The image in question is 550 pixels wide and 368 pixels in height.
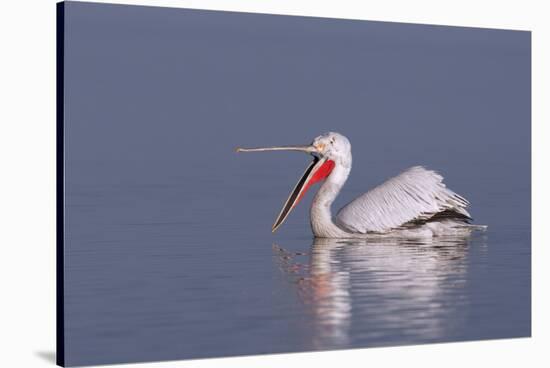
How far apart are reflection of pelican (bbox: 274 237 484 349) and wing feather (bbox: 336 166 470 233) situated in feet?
0.96

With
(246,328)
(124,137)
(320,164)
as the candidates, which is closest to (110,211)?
(124,137)

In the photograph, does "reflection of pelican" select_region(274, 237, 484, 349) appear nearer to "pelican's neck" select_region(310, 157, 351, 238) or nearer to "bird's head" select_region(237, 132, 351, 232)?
"pelican's neck" select_region(310, 157, 351, 238)

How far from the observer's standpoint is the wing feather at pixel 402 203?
1087cm

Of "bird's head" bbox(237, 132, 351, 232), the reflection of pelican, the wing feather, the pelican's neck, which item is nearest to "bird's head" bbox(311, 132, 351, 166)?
"bird's head" bbox(237, 132, 351, 232)

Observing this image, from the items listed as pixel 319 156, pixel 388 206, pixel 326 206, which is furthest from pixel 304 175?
pixel 388 206

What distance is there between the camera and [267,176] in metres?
10.3

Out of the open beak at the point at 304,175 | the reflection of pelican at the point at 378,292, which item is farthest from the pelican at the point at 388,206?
the reflection of pelican at the point at 378,292

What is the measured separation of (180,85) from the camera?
974 centimetres

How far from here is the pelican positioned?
10.8m

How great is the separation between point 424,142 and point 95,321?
303 centimetres

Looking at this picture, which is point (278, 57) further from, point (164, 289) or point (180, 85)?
point (164, 289)

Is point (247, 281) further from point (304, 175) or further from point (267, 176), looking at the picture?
point (304, 175)

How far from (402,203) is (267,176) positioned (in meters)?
1.34

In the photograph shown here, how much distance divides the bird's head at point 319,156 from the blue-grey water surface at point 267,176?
0.08 m
